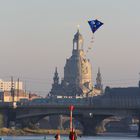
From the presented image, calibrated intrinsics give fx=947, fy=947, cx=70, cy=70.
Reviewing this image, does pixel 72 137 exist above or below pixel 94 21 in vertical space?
below

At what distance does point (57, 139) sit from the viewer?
77.9m

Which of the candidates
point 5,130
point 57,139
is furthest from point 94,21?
point 5,130

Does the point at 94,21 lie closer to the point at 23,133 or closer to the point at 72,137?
the point at 72,137

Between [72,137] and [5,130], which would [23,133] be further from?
[72,137]

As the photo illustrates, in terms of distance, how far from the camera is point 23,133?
195 meters

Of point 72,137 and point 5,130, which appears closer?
point 72,137

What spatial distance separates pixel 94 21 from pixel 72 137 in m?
11.5

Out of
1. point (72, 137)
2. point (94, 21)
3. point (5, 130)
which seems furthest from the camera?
point (5, 130)

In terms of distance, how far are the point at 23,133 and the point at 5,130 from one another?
476 centimetres

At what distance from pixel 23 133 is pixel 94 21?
120153 mm

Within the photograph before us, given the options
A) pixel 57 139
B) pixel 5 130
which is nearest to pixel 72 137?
pixel 57 139

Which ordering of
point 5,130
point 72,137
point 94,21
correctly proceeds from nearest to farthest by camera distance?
point 72,137 → point 94,21 → point 5,130

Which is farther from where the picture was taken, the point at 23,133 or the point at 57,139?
the point at 23,133

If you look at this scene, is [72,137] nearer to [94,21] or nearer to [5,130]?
[94,21]
